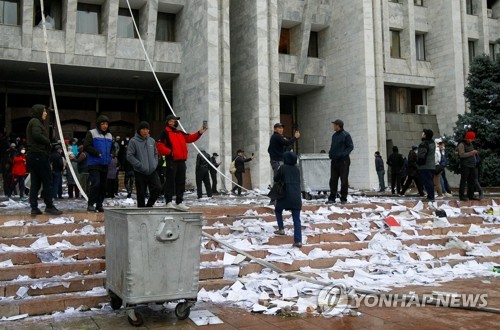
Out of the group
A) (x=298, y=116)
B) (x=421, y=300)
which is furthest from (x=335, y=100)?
(x=421, y=300)

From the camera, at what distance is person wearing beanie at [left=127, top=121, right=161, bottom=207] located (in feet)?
27.1

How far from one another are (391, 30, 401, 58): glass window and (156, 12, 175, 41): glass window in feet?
43.7

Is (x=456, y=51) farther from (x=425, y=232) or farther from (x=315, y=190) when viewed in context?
(x=425, y=232)

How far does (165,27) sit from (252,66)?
205 inches

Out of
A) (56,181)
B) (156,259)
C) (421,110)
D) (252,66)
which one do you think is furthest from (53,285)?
(421,110)

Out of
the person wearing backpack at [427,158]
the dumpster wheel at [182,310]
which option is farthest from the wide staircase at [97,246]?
the person wearing backpack at [427,158]

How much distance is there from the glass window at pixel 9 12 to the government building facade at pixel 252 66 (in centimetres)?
4

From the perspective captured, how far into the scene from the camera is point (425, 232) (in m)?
9.89

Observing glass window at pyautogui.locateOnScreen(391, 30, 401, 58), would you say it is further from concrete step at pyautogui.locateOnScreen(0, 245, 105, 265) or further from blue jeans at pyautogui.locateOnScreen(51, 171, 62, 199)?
concrete step at pyautogui.locateOnScreen(0, 245, 105, 265)

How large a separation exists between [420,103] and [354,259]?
25.5 metres

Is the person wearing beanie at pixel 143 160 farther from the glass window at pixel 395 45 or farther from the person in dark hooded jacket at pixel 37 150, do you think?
the glass window at pixel 395 45

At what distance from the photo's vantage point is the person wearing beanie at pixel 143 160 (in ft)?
27.1

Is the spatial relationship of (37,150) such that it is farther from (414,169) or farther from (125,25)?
(125,25)

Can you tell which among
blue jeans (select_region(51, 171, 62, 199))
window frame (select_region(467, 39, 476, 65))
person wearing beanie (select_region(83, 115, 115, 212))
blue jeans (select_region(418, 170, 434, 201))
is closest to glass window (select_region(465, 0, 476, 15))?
window frame (select_region(467, 39, 476, 65))
